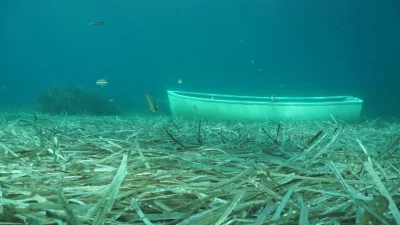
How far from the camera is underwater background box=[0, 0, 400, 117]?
94.4 feet

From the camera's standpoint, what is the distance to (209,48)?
54.6 metres

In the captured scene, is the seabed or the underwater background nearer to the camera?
the seabed

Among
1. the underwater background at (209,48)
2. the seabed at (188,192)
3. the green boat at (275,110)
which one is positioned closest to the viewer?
the seabed at (188,192)

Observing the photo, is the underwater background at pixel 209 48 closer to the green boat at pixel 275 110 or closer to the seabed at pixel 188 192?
the green boat at pixel 275 110

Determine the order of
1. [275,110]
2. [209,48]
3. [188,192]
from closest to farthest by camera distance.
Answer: [188,192] < [275,110] < [209,48]

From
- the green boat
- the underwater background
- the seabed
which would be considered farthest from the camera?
the underwater background

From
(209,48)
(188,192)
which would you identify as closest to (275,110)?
(188,192)

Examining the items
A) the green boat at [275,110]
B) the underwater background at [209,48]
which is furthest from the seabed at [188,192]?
the underwater background at [209,48]

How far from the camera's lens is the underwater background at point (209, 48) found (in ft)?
94.4

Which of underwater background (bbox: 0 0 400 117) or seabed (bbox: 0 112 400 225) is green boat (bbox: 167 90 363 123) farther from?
seabed (bbox: 0 112 400 225)

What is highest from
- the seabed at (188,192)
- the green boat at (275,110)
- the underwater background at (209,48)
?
the underwater background at (209,48)

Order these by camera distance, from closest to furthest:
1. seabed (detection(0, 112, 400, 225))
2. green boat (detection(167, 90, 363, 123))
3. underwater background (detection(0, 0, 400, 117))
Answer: seabed (detection(0, 112, 400, 225)) < green boat (detection(167, 90, 363, 123)) < underwater background (detection(0, 0, 400, 117))

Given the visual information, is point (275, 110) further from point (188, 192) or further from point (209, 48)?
point (209, 48)

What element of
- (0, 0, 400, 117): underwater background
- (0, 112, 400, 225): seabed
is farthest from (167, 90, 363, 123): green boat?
(0, 112, 400, 225): seabed
